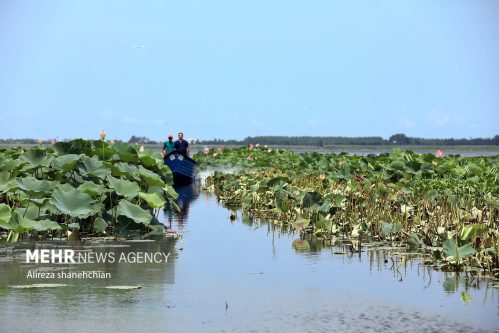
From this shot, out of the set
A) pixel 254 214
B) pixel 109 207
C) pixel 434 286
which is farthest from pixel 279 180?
pixel 434 286

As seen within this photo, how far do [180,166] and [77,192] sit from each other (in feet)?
55.2

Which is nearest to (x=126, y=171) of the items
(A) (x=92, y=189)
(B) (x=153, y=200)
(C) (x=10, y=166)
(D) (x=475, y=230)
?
(B) (x=153, y=200)

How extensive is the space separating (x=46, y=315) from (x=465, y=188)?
10.4 m

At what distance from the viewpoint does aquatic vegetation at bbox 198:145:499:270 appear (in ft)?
36.3

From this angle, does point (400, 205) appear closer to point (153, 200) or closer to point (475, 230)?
point (475, 230)

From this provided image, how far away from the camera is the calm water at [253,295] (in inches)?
299

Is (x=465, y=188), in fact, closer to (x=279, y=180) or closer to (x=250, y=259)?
(x=279, y=180)

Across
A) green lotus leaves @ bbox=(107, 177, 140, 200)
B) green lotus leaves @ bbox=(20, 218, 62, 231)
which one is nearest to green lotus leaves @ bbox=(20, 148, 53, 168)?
green lotus leaves @ bbox=(107, 177, 140, 200)

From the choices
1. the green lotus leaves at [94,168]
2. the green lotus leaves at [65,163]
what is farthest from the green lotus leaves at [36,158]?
the green lotus leaves at [94,168]

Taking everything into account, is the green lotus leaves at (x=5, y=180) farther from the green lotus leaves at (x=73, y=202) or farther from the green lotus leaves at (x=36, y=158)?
the green lotus leaves at (x=73, y=202)

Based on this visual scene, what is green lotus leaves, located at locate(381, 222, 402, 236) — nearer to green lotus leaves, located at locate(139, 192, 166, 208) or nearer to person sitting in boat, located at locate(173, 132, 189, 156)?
green lotus leaves, located at locate(139, 192, 166, 208)

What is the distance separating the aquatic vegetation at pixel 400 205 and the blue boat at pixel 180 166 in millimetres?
4606

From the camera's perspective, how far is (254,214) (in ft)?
59.7

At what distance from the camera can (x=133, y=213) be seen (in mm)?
12727
